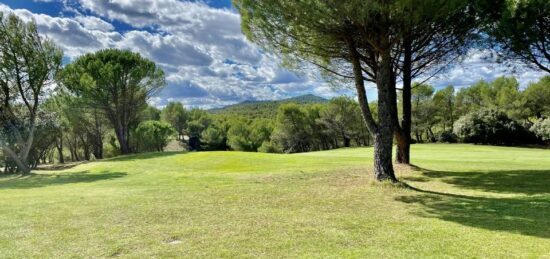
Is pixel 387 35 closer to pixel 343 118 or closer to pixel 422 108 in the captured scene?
pixel 422 108

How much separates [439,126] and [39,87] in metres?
60.6

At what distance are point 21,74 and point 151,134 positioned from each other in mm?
26276

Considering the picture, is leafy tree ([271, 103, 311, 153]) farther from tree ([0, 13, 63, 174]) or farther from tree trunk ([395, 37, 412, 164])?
tree trunk ([395, 37, 412, 164])

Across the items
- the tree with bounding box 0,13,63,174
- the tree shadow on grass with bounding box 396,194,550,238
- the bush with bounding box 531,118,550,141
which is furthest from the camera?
the bush with bounding box 531,118,550,141

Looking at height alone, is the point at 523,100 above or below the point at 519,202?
above

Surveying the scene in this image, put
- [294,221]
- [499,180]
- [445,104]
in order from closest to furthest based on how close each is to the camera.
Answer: [294,221] → [499,180] → [445,104]

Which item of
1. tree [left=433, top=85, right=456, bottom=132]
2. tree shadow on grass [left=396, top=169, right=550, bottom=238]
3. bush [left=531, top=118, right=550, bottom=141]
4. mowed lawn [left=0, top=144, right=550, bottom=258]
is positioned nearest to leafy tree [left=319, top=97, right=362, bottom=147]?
tree [left=433, top=85, right=456, bottom=132]

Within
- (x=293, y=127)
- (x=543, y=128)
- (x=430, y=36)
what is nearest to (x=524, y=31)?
(x=430, y=36)

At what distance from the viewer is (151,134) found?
5050 cm

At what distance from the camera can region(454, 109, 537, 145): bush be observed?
44594 mm

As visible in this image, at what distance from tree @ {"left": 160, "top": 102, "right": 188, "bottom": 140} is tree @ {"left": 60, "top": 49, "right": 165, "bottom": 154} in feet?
156

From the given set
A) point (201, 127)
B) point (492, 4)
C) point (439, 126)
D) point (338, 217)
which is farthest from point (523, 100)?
point (201, 127)

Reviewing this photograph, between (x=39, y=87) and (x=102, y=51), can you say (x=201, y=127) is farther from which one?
(x=39, y=87)

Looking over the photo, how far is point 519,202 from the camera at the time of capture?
941 centimetres
